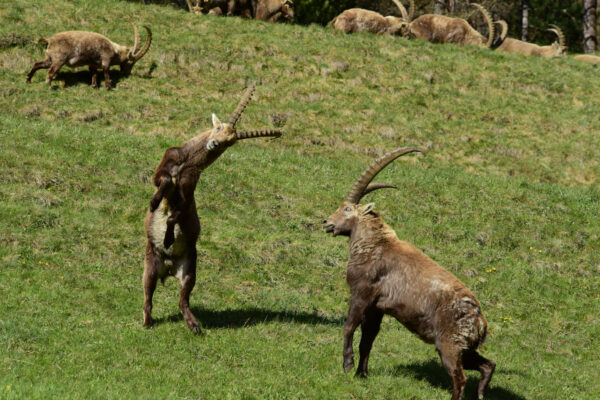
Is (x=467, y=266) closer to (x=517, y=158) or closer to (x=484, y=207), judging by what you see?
(x=484, y=207)

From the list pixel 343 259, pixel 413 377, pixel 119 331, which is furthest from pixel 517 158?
pixel 119 331

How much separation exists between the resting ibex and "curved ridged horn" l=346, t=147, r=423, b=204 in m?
26.5

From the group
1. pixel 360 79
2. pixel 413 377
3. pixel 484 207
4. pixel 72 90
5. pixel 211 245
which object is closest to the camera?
pixel 413 377

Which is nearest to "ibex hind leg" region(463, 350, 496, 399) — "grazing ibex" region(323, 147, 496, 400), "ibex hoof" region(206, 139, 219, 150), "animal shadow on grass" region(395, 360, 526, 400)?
"grazing ibex" region(323, 147, 496, 400)

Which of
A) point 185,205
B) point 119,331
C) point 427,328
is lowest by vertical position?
point 119,331

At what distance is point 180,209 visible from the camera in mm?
10336

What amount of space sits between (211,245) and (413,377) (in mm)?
6559

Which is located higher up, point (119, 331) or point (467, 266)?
point (119, 331)

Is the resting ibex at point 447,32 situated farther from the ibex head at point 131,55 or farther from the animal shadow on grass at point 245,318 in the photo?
the animal shadow on grass at point 245,318

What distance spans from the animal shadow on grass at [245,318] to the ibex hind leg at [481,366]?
359 cm

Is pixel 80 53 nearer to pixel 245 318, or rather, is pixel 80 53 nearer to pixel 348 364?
pixel 245 318

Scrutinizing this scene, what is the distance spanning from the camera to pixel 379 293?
31.2 ft

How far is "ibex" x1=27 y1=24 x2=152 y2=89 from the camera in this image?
23516 mm

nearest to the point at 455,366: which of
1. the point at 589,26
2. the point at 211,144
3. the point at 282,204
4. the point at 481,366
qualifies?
the point at 481,366
